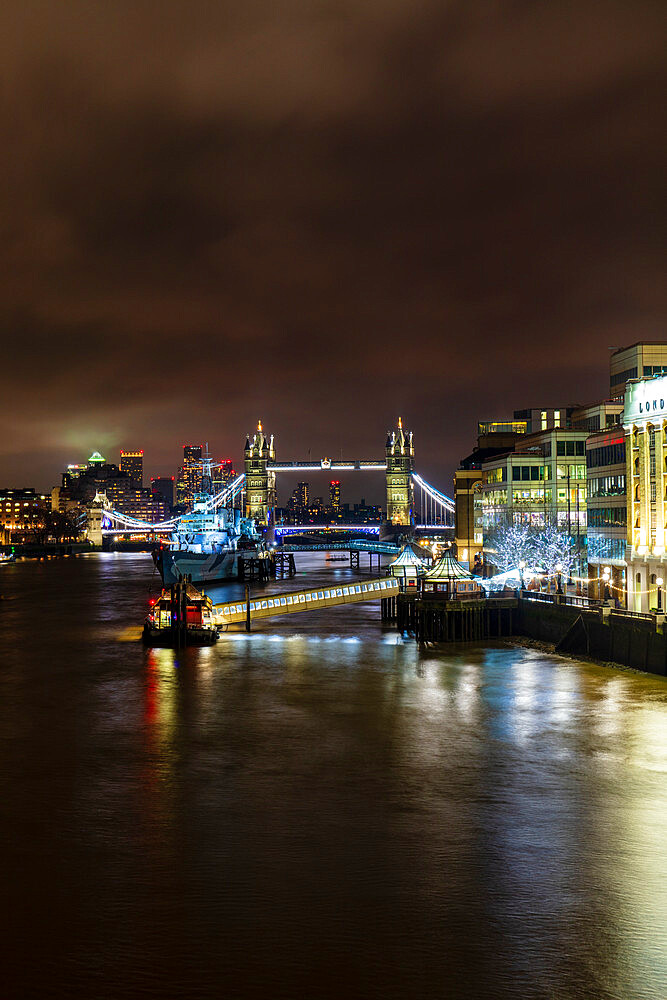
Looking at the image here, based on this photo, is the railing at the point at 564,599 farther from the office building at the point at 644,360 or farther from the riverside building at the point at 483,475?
the riverside building at the point at 483,475

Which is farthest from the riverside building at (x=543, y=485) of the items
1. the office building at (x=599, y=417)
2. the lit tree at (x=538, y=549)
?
the lit tree at (x=538, y=549)

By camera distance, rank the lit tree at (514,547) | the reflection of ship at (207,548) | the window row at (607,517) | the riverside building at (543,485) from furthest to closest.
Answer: the reflection of ship at (207,548)
the riverside building at (543,485)
the lit tree at (514,547)
the window row at (607,517)

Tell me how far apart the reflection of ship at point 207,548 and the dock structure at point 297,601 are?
44.1 metres

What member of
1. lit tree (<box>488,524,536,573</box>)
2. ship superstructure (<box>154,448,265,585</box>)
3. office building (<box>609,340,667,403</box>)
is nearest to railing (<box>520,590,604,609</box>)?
lit tree (<box>488,524,536,573</box>)

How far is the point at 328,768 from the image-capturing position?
1128 inches

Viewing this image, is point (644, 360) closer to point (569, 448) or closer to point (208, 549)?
point (569, 448)

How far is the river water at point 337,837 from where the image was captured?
51.2 feet

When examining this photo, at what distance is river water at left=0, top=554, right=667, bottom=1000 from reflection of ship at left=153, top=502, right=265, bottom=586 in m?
77.8

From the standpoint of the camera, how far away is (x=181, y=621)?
5750 cm

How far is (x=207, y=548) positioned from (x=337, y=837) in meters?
119

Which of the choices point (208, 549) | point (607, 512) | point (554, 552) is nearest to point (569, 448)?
point (554, 552)

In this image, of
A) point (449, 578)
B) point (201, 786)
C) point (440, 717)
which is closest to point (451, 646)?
point (449, 578)

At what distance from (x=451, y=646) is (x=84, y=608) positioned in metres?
45.8

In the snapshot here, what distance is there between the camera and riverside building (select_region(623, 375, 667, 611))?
49156mm
